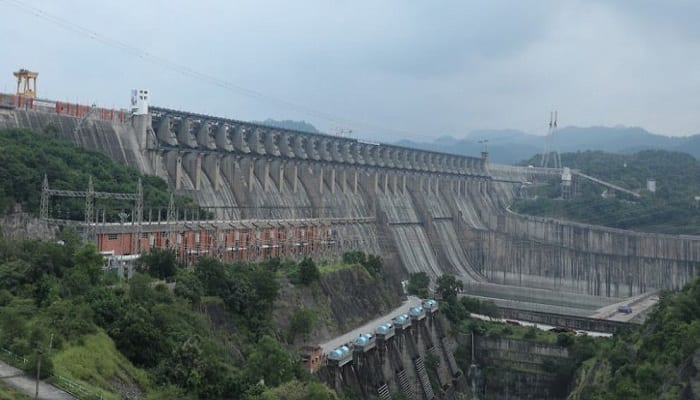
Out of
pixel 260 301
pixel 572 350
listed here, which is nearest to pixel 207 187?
pixel 260 301

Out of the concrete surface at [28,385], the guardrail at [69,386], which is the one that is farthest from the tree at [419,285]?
the concrete surface at [28,385]

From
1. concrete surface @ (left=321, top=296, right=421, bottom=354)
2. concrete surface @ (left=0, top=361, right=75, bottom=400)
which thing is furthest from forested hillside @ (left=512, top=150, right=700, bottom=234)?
concrete surface @ (left=0, top=361, right=75, bottom=400)

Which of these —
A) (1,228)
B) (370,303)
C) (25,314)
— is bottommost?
(370,303)

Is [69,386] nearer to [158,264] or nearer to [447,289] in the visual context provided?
[158,264]

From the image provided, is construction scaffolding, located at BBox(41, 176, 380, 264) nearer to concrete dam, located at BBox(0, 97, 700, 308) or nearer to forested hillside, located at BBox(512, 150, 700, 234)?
concrete dam, located at BBox(0, 97, 700, 308)

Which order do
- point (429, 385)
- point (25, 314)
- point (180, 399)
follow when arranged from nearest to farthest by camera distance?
point (180, 399) → point (25, 314) → point (429, 385)

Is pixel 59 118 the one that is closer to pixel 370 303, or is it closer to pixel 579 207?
pixel 370 303
